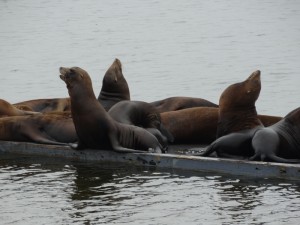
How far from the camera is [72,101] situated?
1065 centimetres

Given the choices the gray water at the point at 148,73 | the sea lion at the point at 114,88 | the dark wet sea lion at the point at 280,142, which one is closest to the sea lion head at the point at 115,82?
the sea lion at the point at 114,88

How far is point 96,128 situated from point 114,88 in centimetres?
133

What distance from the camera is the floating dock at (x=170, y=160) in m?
9.34

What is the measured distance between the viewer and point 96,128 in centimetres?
1048

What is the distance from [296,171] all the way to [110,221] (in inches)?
72.7

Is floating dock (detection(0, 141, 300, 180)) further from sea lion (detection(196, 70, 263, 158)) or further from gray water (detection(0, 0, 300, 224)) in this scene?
sea lion (detection(196, 70, 263, 158))

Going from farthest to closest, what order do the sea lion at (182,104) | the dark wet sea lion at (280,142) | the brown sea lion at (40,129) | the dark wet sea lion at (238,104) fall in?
the sea lion at (182,104)
the brown sea lion at (40,129)
the dark wet sea lion at (238,104)
the dark wet sea lion at (280,142)

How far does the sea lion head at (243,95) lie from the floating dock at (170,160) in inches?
32.1

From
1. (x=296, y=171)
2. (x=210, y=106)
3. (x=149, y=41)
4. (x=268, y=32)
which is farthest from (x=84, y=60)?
(x=296, y=171)

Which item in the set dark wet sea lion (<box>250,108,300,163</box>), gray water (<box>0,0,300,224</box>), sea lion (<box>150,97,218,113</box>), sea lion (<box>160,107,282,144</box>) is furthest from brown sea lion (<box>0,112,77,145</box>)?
dark wet sea lion (<box>250,108,300,163</box>)

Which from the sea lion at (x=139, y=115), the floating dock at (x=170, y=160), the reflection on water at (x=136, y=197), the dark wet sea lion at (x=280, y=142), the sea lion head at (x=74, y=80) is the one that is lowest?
the reflection on water at (x=136, y=197)

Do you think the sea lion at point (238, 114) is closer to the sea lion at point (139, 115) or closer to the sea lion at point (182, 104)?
the sea lion at point (139, 115)

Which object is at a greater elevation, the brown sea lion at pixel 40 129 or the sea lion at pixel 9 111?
the sea lion at pixel 9 111

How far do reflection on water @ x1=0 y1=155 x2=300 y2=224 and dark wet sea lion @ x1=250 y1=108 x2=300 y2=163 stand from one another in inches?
14.2
